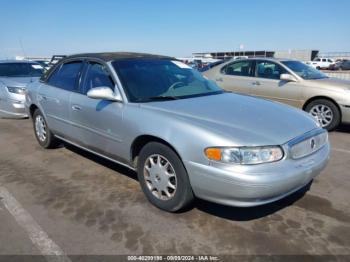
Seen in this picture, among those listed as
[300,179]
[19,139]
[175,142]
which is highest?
[175,142]

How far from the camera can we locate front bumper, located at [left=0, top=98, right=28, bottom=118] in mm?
7941

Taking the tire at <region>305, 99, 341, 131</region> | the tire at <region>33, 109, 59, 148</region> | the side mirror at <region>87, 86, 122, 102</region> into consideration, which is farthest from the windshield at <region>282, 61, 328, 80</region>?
the tire at <region>33, 109, 59, 148</region>

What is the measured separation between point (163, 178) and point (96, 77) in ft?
5.67

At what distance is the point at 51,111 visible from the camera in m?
5.11

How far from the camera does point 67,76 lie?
4902 mm

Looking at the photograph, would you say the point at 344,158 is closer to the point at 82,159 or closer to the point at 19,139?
the point at 82,159

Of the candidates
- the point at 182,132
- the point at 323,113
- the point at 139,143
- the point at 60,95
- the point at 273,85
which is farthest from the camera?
the point at 273,85

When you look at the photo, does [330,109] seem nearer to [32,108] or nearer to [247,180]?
[247,180]


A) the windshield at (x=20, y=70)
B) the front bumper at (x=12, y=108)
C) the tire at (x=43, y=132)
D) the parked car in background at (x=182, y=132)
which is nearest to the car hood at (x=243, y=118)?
the parked car in background at (x=182, y=132)

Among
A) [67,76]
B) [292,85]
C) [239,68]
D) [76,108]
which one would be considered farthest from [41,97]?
[292,85]

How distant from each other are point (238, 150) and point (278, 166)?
37cm

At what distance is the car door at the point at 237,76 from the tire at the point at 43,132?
172 inches

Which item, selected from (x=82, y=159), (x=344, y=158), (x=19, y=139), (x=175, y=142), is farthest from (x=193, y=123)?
(x=19, y=139)

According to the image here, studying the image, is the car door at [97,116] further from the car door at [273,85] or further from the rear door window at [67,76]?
the car door at [273,85]
